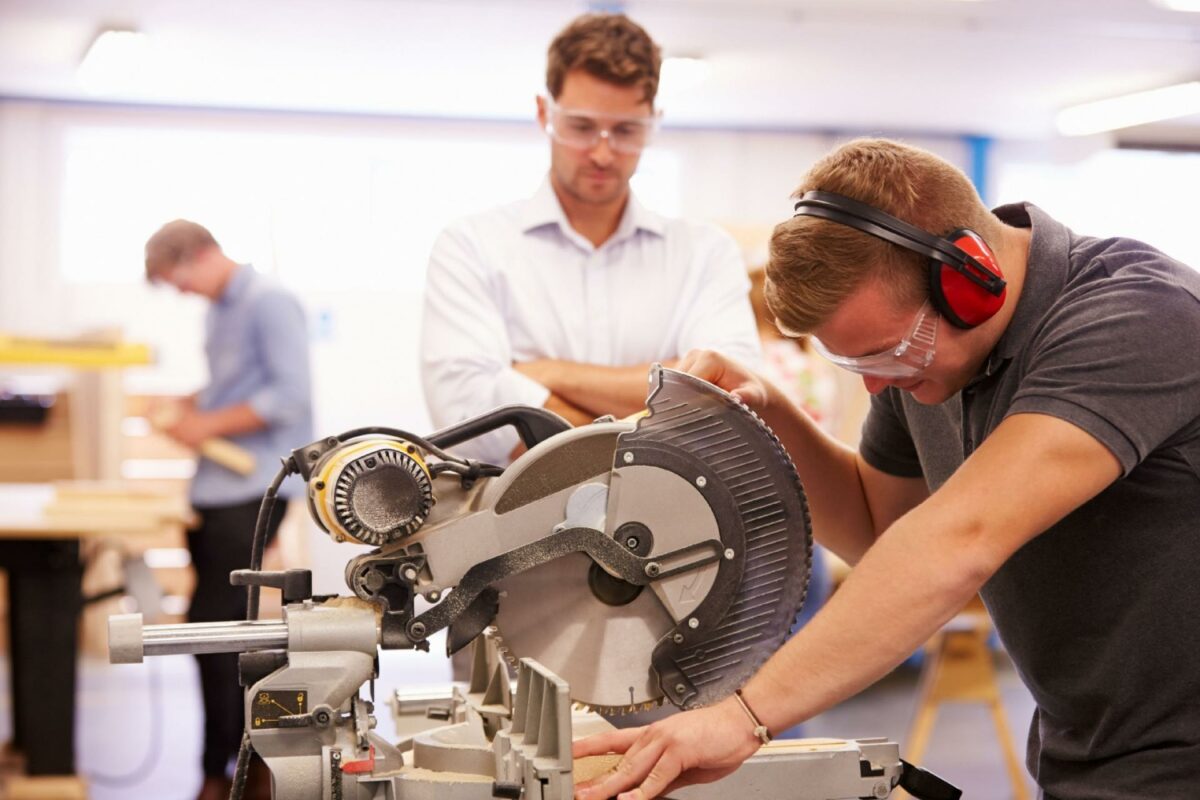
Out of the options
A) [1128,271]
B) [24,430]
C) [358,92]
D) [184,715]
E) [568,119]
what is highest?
[358,92]

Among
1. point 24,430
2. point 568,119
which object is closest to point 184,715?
point 24,430

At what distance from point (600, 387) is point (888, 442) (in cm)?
54

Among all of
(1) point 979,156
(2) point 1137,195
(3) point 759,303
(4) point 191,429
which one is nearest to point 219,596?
(4) point 191,429

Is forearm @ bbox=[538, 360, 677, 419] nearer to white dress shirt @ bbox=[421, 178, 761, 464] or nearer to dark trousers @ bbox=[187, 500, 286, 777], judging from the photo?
white dress shirt @ bbox=[421, 178, 761, 464]

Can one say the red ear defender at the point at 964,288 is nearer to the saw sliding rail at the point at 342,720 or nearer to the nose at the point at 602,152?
the saw sliding rail at the point at 342,720

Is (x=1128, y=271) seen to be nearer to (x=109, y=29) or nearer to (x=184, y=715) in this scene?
(x=184, y=715)

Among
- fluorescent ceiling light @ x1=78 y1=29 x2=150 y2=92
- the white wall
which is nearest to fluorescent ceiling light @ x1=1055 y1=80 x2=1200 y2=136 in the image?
the white wall

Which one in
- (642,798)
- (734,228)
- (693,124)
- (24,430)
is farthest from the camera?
(693,124)

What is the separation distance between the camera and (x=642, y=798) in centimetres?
126

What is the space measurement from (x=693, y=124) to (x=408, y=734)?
8.90 metres

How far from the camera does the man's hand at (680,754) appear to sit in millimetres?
1271

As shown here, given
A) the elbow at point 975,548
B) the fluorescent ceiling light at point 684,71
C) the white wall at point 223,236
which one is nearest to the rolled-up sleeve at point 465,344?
the elbow at point 975,548

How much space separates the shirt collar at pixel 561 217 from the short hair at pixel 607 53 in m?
0.19

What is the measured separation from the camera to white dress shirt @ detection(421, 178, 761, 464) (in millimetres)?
2305
